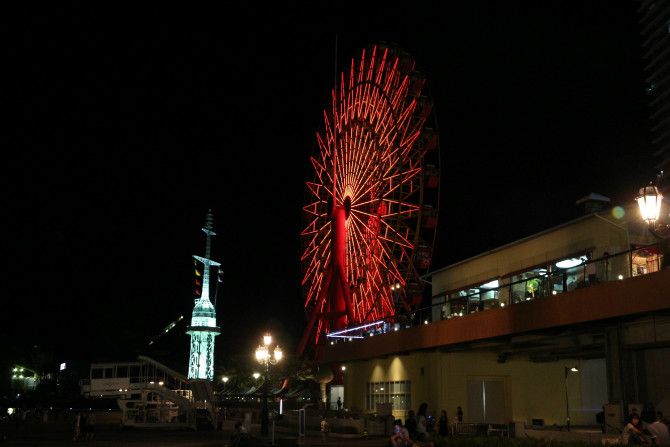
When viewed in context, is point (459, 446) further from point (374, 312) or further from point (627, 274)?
point (374, 312)

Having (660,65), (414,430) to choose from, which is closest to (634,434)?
(414,430)

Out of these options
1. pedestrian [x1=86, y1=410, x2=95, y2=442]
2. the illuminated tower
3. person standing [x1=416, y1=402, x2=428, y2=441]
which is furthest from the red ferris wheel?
the illuminated tower

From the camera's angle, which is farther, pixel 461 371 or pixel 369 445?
pixel 461 371

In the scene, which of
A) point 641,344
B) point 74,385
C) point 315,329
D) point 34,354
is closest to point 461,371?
point 641,344

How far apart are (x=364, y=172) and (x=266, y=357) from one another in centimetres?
1541

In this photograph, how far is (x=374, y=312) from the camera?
125 ft

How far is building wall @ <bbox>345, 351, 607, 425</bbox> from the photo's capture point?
27.0 meters

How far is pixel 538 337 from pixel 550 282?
2487 millimetres

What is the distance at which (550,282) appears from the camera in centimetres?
1930

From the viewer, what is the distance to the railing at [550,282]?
52.7ft

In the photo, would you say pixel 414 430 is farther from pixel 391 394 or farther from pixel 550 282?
pixel 391 394

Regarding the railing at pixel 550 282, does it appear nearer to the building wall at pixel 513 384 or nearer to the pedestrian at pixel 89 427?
the building wall at pixel 513 384

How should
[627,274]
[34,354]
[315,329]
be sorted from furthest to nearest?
[34,354]
[315,329]
[627,274]

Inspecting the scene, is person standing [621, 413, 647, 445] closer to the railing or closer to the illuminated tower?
the railing
